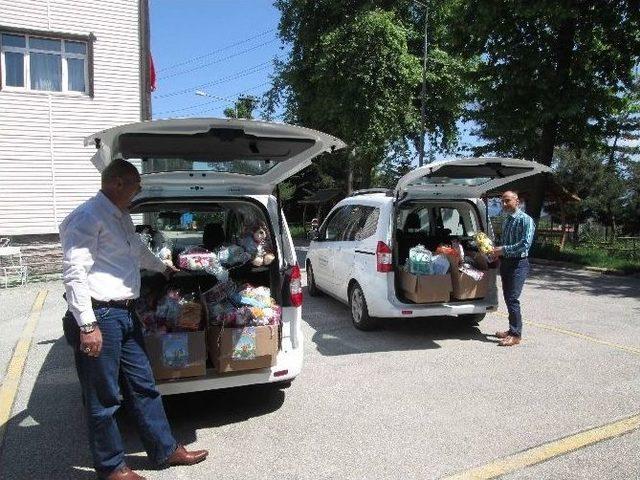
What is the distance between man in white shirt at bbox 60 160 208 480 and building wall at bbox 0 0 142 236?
11560 mm

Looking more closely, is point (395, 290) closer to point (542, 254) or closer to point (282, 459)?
point (282, 459)

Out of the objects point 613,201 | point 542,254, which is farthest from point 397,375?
point 613,201

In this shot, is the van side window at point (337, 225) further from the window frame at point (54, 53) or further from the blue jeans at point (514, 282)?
the window frame at point (54, 53)

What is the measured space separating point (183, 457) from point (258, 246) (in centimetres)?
193

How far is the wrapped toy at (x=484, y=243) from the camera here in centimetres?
632

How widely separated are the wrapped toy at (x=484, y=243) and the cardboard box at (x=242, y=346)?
3367 millimetres

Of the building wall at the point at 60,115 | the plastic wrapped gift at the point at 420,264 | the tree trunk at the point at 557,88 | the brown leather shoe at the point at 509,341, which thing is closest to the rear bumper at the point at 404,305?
the plastic wrapped gift at the point at 420,264

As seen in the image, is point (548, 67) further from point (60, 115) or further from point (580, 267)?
point (60, 115)

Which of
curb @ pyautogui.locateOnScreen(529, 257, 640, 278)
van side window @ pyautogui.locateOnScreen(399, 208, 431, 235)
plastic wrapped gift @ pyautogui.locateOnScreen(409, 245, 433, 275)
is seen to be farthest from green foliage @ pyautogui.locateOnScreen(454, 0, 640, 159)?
plastic wrapped gift @ pyautogui.locateOnScreen(409, 245, 433, 275)

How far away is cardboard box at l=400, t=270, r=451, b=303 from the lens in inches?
237

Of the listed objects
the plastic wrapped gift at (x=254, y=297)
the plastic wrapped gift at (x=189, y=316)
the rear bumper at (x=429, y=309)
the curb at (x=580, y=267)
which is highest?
the plastic wrapped gift at (x=254, y=297)

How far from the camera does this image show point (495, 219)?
66.6ft

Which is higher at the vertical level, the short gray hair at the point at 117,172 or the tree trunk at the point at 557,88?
the tree trunk at the point at 557,88

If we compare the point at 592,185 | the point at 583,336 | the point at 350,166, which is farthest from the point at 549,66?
the point at 592,185
